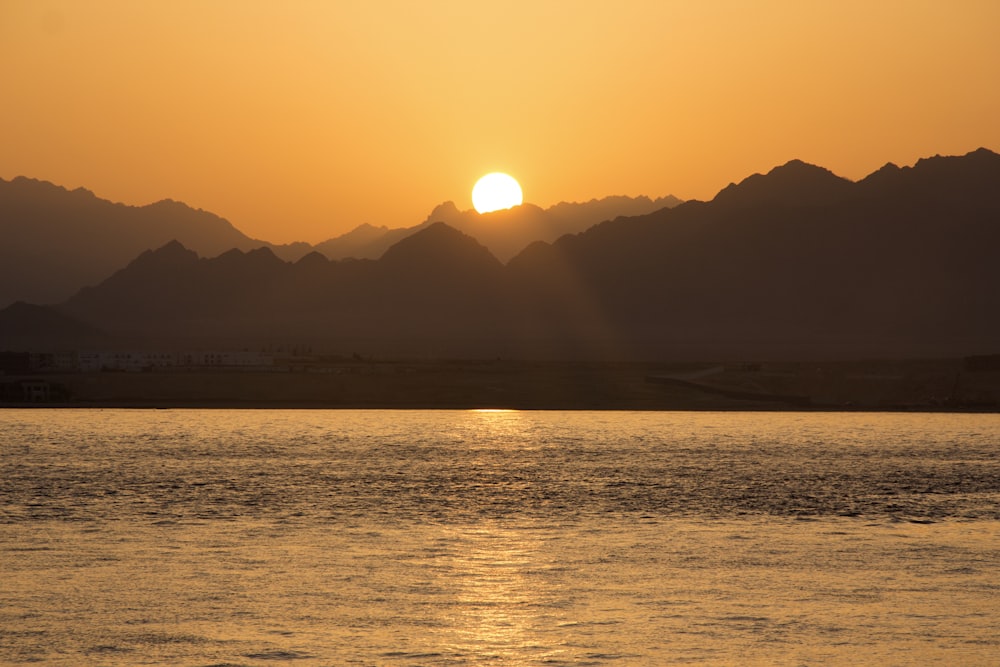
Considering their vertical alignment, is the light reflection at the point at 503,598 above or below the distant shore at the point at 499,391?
below

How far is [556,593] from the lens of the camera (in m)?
37.6

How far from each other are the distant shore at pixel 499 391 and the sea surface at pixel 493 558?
7368 centimetres

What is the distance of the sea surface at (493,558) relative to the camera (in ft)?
103

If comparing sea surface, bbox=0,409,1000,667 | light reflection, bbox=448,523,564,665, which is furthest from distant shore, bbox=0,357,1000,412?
light reflection, bbox=448,523,564,665

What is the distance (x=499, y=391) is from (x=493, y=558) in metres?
130

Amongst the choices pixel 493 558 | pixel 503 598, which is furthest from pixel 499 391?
pixel 503 598

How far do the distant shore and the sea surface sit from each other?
73.7 metres

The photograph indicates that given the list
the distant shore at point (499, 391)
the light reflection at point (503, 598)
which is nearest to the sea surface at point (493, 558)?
the light reflection at point (503, 598)

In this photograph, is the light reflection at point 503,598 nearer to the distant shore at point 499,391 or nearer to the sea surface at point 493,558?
the sea surface at point 493,558

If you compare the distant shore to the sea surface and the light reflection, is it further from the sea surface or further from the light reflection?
the light reflection

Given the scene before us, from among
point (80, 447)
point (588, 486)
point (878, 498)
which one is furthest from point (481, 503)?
point (80, 447)

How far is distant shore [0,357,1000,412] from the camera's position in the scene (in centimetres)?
16800

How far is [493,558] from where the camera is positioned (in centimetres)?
4397

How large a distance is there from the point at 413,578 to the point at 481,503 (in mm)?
21892
